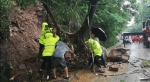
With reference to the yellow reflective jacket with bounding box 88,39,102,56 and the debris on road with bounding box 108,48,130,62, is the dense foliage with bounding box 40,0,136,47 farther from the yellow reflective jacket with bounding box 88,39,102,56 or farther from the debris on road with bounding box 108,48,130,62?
the debris on road with bounding box 108,48,130,62

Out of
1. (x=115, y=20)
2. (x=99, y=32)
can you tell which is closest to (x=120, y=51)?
(x=99, y=32)

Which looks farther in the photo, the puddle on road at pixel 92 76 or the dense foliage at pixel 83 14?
the dense foliage at pixel 83 14

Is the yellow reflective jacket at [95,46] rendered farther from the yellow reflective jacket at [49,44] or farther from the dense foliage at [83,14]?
the yellow reflective jacket at [49,44]

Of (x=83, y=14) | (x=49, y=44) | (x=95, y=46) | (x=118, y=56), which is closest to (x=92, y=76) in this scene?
(x=95, y=46)

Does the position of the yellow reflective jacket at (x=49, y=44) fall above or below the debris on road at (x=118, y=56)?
above

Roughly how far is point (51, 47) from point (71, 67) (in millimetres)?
2062

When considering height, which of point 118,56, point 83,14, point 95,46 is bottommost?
point 118,56

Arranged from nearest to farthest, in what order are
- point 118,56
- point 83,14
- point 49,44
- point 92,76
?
point 49,44 → point 92,76 → point 118,56 → point 83,14

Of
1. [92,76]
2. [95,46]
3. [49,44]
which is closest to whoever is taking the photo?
[49,44]

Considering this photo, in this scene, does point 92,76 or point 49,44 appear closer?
point 49,44

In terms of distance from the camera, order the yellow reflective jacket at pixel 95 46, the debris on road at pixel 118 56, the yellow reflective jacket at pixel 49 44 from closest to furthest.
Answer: the yellow reflective jacket at pixel 49 44, the yellow reflective jacket at pixel 95 46, the debris on road at pixel 118 56

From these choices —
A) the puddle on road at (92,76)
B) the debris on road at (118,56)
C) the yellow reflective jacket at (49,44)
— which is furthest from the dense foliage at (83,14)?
the puddle on road at (92,76)

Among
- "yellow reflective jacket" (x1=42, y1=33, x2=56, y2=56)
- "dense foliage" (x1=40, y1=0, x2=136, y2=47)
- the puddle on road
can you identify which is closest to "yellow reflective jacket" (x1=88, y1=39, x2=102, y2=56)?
the puddle on road

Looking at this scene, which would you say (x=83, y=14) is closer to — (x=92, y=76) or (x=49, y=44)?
(x=92, y=76)
